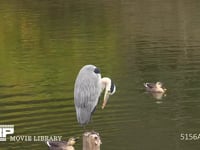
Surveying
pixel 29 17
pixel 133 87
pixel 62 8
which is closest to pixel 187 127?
pixel 133 87

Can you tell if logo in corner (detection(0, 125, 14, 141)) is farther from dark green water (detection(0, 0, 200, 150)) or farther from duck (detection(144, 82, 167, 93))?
duck (detection(144, 82, 167, 93))

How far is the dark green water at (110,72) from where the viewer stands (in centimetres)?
1612

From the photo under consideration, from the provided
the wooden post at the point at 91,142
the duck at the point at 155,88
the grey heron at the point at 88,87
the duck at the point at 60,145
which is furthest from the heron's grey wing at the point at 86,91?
the duck at the point at 155,88

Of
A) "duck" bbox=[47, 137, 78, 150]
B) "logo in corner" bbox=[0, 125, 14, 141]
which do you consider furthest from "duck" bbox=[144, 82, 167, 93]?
"duck" bbox=[47, 137, 78, 150]

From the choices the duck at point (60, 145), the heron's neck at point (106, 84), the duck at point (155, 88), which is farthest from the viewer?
the duck at point (155, 88)

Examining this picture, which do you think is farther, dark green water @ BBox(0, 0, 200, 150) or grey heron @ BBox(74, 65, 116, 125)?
dark green water @ BBox(0, 0, 200, 150)

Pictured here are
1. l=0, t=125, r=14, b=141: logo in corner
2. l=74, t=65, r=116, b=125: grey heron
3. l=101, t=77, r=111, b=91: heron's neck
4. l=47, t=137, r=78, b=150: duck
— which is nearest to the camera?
l=74, t=65, r=116, b=125: grey heron

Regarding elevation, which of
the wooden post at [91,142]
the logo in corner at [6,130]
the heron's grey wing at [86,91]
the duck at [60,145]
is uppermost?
the logo in corner at [6,130]

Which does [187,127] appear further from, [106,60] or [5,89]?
[106,60]

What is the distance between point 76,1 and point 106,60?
146ft

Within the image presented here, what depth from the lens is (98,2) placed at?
69.6 m

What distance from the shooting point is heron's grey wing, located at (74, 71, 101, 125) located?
10547mm

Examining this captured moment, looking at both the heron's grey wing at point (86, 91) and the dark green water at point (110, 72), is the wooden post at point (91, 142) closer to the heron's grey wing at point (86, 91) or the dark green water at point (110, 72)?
the heron's grey wing at point (86, 91)

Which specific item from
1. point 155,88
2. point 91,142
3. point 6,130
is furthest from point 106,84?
point 155,88
